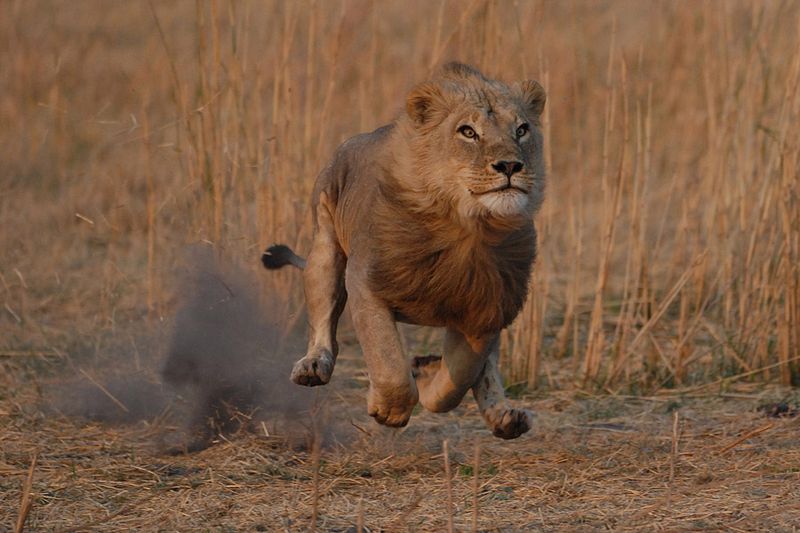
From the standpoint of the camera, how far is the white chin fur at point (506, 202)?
14.2 feet

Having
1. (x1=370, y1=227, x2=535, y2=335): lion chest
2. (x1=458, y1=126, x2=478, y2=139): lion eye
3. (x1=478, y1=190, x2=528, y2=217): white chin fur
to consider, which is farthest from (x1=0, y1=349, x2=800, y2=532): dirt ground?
(x1=458, y1=126, x2=478, y2=139): lion eye

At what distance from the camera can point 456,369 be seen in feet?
16.2

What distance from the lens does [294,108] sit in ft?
24.1

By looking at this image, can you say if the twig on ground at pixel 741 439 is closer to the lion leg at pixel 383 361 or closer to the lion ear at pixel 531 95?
the lion leg at pixel 383 361

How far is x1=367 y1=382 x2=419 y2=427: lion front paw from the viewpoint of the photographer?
4699mm

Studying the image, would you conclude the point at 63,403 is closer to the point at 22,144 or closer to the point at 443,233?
the point at 443,233

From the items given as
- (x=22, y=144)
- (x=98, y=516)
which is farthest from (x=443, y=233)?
(x=22, y=144)

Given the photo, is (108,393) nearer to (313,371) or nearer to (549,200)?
(313,371)

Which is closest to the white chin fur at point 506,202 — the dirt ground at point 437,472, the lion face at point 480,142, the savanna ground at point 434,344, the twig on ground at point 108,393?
the lion face at point 480,142

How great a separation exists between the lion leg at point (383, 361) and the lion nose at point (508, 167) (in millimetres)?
762

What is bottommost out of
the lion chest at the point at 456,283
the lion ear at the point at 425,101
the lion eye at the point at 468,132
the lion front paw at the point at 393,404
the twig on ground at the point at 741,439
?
the twig on ground at the point at 741,439

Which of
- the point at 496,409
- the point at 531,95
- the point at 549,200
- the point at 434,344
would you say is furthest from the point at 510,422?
the point at 434,344

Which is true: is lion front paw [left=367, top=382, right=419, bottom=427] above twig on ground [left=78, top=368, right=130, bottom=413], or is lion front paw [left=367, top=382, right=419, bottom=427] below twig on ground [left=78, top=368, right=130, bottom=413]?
above

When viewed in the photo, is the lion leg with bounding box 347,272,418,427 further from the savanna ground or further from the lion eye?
the lion eye
